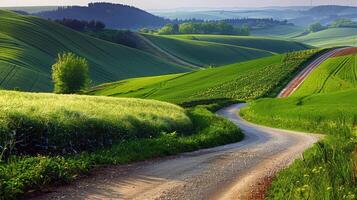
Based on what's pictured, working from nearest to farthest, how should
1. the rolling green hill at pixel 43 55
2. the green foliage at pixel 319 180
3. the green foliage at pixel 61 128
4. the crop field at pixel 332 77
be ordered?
1. the green foliage at pixel 319 180
2. the green foliage at pixel 61 128
3. the crop field at pixel 332 77
4. the rolling green hill at pixel 43 55

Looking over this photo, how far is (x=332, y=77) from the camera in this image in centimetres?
9244

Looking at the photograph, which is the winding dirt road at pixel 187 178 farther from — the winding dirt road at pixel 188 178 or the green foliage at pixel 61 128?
the green foliage at pixel 61 128

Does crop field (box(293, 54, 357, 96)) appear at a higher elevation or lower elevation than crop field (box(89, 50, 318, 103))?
higher

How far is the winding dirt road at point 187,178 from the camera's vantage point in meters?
15.8

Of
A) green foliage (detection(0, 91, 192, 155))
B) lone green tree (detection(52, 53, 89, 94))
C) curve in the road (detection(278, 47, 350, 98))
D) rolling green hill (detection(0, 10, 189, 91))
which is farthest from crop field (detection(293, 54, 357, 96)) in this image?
rolling green hill (detection(0, 10, 189, 91))

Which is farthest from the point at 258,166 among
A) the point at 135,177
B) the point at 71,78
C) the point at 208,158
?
the point at 71,78

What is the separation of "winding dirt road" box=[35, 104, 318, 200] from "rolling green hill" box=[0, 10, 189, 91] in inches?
3763

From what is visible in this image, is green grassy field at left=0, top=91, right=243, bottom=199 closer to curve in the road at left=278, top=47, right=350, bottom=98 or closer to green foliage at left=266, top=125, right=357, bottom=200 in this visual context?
green foliage at left=266, top=125, right=357, bottom=200

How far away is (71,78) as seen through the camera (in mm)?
100750

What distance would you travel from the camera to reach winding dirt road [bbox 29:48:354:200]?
15.8 metres

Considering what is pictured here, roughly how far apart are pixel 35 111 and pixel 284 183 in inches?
448

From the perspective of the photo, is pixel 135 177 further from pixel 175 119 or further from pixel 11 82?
pixel 11 82

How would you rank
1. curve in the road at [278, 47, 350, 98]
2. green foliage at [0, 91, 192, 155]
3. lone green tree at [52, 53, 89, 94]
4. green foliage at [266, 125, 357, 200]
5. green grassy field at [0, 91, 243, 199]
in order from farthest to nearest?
1. lone green tree at [52, 53, 89, 94]
2. curve in the road at [278, 47, 350, 98]
3. green foliage at [0, 91, 192, 155]
4. green grassy field at [0, 91, 243, 199]
5. green foliage at [266, 125, 357, 200]

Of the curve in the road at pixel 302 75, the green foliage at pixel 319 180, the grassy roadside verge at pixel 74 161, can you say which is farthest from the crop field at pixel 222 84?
the green foliage at pixel 319 180
